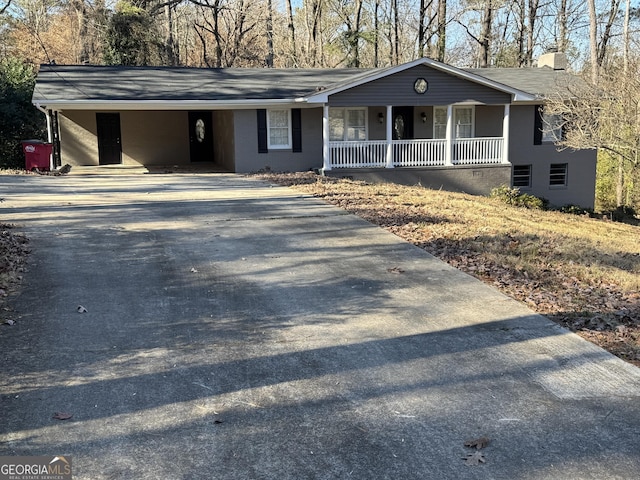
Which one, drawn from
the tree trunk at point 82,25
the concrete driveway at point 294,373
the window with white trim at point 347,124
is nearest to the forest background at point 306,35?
the tree trunk at point 82,25

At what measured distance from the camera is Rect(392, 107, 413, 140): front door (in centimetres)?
2250

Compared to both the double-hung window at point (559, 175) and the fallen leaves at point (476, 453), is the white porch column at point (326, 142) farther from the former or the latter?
the fallen leaves at point (476, 453)

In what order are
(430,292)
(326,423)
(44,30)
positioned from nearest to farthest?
(326,423) < (430,292) < (44,30)

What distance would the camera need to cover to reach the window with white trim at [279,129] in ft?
66.0

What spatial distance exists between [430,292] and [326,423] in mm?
3213

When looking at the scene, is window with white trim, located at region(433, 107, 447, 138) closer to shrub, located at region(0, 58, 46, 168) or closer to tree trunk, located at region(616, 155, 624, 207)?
tree trunk, located at region(616, 155, 624, 207)

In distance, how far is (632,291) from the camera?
22.7 feet

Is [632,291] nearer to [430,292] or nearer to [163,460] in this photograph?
[430,292]

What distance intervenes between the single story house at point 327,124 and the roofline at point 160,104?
0.10 ft

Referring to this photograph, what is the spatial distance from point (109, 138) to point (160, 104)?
4026mm

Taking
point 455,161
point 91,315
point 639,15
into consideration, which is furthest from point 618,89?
point 639,15

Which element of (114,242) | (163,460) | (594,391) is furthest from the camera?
(114,242)

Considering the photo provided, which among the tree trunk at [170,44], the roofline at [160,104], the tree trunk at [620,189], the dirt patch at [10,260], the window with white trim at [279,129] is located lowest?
the tree trunk at [620,189]

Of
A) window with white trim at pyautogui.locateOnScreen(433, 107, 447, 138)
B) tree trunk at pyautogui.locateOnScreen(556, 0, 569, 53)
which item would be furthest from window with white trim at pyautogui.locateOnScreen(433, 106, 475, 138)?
tree trunk at pyautogui.locateOnScreen(556, 0, 569, 53)
